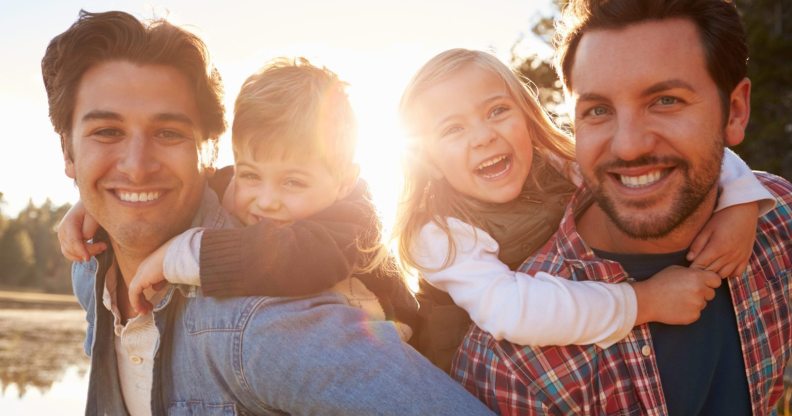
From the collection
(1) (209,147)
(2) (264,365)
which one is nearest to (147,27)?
(1) (209,147)

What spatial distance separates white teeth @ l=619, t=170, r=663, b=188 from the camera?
8.69 feet

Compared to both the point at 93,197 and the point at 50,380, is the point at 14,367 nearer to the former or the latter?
the point at 50,380

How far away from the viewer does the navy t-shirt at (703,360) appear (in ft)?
8.56

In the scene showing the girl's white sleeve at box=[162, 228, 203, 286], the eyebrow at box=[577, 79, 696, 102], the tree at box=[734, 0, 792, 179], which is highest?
the tree at box=[734, 0, 792, 179]

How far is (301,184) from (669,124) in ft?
4.78

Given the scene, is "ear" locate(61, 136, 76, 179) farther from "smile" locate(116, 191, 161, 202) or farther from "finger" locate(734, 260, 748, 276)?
"finger" locate(734, 260, 748, 276)

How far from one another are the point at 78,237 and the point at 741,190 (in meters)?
2.89

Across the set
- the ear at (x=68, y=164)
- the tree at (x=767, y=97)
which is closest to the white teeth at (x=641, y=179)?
the ear at (x=68, y=164)

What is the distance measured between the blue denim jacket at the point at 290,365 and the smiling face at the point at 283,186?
46cm

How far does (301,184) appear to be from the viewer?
302 cm

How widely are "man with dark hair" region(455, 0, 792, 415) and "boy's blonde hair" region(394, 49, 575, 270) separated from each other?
39 centimetres

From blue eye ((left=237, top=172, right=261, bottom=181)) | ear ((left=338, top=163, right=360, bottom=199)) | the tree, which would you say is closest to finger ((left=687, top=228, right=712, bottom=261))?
ear ((left=338, top=163, right=360, bottom=199))

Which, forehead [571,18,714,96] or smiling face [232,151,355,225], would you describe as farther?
smiling face [232,151,355,225]

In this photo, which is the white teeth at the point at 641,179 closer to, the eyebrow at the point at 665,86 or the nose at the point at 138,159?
the eyebrow at the point at 665,86
